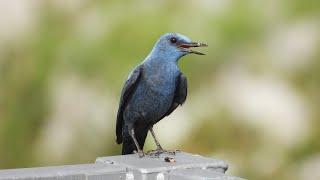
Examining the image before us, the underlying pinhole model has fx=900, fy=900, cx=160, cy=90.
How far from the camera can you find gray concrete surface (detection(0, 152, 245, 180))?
2998mm

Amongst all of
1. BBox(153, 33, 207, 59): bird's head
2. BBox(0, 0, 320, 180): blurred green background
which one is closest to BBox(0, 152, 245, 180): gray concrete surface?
BBox(153, 33, 207, 59): bird's head

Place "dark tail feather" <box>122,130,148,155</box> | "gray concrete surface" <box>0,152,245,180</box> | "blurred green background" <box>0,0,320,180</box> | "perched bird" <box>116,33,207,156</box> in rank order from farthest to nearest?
"blurred green background" <box>0,0,320,180</box>
"dark tail feather" <box>122,130,148,155</box>
"perched bird" <box>116,33,207,156</box>
"gray concrete surface" <box>0,152,245,180</box>

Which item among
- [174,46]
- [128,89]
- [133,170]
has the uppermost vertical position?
[174,46]

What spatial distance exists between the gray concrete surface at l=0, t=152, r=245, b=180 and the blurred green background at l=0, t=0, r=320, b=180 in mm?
3334

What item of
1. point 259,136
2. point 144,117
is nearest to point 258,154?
point 259,136

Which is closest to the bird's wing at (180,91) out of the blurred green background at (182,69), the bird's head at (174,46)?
the bird's head at (174,46)

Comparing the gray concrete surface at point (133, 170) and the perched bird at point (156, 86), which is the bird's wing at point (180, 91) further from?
the gray concrete surface at point (133, 170)

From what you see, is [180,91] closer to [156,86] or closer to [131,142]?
[156,86]

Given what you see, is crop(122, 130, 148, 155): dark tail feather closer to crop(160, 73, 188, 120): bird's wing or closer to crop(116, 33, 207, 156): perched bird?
crop(116, 33, 207, 156): perched bird

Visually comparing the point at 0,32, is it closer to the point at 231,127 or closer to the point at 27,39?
the point at 27,39

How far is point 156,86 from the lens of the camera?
3879 millimetres

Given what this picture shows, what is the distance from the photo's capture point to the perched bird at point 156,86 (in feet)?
12.7

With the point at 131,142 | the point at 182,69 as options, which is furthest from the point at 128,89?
the point at 182,69

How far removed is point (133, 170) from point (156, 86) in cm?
74
